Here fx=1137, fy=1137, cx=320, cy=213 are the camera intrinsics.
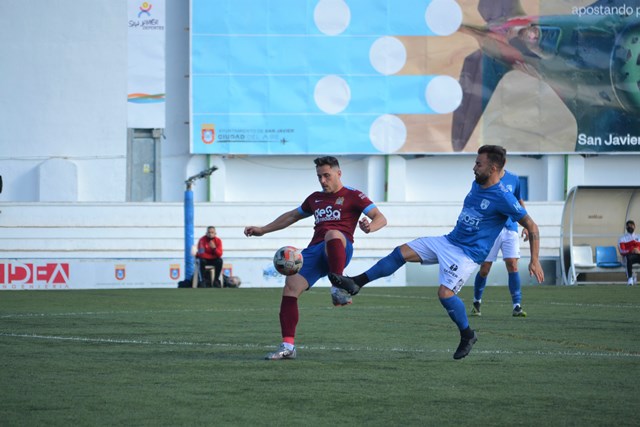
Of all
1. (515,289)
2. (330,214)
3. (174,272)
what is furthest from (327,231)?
(174,272)

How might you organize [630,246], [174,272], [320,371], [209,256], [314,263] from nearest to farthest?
[320,371]
[314,263]
[630,246]
[209,256]
[174,272]

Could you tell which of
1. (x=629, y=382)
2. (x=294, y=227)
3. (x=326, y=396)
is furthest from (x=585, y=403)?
(x=294, y=227)

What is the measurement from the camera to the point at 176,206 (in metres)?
33.9

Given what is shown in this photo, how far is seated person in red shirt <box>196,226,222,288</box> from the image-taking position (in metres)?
27.5

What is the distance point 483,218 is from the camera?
8984 mm

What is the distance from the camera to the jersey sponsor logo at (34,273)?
28875 mm

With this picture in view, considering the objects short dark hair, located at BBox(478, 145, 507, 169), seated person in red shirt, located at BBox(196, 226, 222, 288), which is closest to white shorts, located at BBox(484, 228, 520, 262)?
short dark hair, located at BBox(478, 145, 507, 169)

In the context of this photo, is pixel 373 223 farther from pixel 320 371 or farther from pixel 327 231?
pixel 320 371

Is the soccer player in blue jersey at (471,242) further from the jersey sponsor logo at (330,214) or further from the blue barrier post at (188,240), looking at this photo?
the blue barrier post at (188,240)

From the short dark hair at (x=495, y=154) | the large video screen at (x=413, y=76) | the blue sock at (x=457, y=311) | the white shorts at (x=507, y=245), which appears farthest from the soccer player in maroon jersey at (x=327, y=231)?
the large video screen at (x=413, y=76)

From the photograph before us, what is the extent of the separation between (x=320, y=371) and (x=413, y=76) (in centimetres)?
2749

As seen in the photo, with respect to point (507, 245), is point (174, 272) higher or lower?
lower

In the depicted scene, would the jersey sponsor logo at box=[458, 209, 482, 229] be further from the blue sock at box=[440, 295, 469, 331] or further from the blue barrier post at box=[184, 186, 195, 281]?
the blue barrier post at box=[184, 186, 195, 281]

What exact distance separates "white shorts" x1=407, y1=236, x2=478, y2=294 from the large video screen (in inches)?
A: 989
